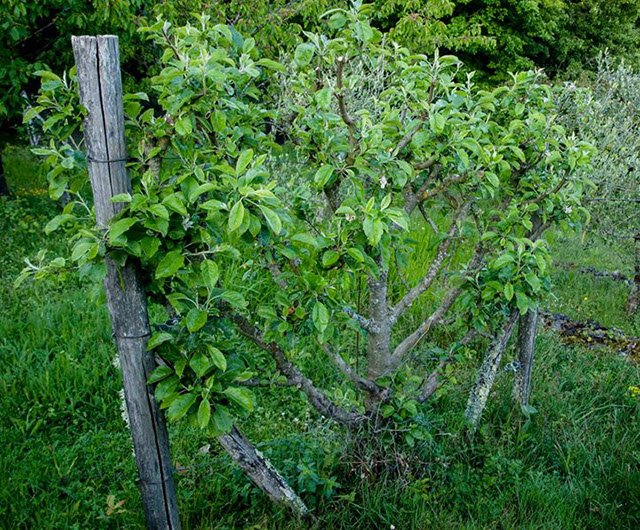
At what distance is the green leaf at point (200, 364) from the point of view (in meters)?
1.93

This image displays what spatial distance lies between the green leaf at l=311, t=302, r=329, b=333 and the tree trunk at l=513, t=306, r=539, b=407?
1.84 metres

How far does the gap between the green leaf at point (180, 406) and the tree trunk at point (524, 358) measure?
2.25 meters

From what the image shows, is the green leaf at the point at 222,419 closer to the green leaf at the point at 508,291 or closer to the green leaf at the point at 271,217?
the green leaf at the point at 271,217

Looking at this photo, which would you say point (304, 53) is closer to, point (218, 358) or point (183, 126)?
point (183, 126)

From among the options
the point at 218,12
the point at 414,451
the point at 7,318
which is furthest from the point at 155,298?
the point at 218,12

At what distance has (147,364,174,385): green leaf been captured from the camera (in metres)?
2.00

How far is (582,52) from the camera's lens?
18.8 m

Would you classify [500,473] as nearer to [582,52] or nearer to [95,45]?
[95,45]

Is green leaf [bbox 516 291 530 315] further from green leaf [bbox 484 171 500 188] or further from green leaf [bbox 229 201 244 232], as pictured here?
green leaf [bbox 229 201 244 232]

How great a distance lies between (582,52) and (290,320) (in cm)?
2006

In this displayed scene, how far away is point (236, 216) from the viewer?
165 centimetres

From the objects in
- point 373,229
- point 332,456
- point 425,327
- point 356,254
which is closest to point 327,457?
point 332,456

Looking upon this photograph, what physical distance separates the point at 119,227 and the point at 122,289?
338 millimetres

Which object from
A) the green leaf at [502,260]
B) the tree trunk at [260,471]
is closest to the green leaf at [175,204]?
the tree trunk at [260,471]
